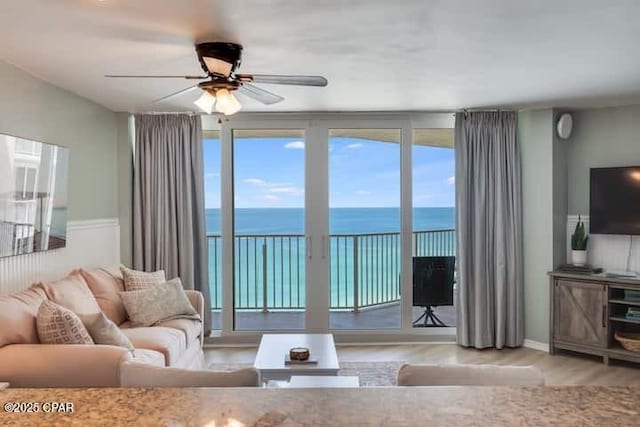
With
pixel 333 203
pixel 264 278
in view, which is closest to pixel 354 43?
pixel 333 203

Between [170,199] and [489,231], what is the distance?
127 inches

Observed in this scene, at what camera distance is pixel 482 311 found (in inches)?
203

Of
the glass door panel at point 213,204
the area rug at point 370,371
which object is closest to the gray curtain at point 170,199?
the glass door panel at point 213,204

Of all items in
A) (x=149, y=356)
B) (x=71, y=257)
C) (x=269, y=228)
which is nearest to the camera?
(x=149, y=356)

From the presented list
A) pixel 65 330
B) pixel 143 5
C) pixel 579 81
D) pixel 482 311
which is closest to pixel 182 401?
pixel 143 5

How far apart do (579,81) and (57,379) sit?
4067 mm

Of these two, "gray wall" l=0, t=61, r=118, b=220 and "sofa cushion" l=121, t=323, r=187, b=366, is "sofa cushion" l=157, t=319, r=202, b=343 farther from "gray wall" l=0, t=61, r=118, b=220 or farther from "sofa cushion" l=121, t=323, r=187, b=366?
"gray wall" l=0, t=61, r=118, b=220

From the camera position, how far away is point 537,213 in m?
5.09

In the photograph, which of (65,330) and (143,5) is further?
(65,330)

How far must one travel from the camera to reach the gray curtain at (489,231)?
202 inches

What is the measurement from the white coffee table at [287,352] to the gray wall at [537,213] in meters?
2.36

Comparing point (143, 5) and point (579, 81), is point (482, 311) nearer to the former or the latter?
point (579, 81)

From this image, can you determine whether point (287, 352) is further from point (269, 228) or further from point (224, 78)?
point (269, 228)

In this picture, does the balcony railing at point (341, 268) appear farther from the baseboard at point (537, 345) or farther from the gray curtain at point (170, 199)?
the baseboard at point (537, 345)
